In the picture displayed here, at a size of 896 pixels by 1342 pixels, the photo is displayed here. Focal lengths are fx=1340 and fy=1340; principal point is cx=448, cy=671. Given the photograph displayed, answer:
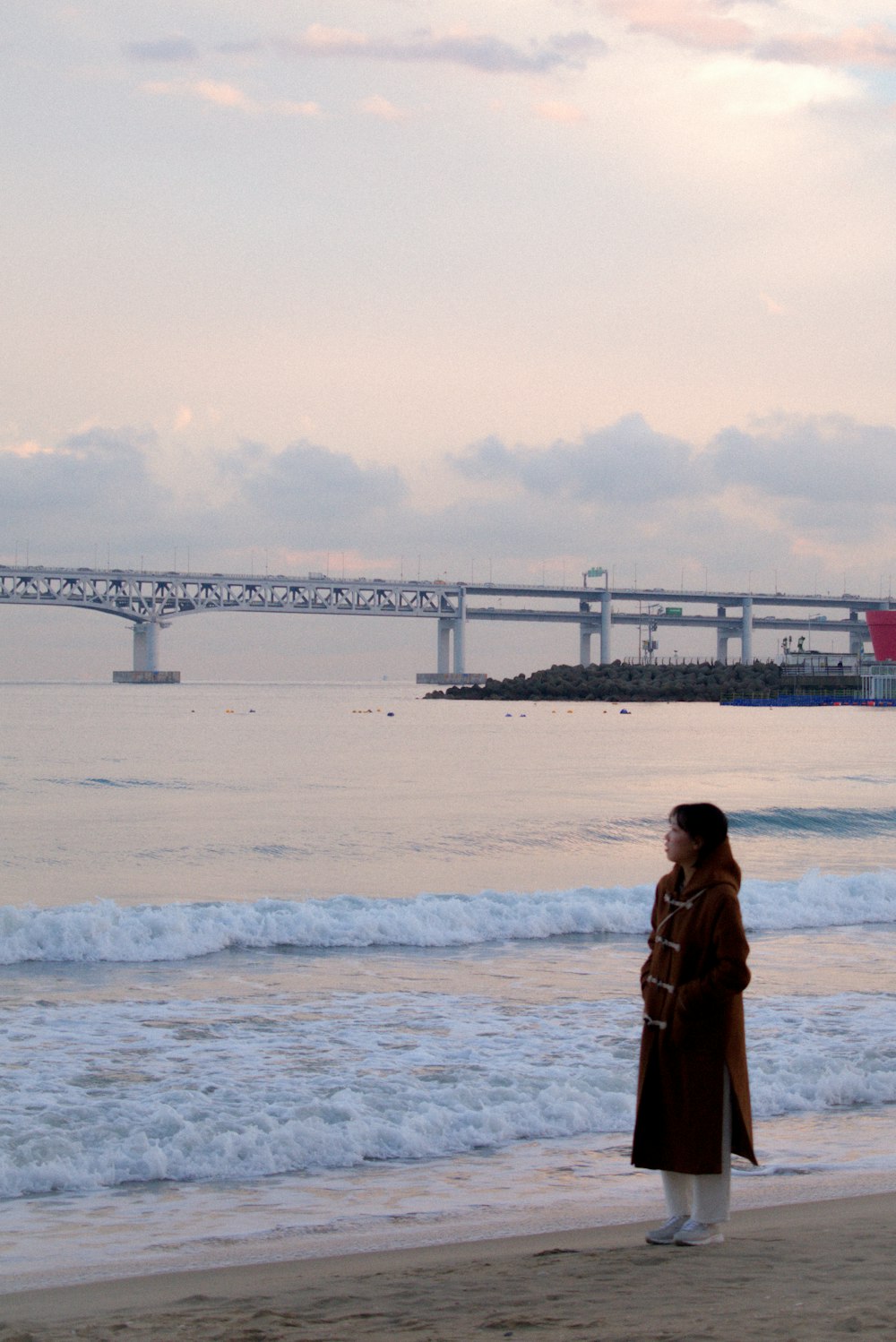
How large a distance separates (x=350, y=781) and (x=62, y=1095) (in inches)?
1075

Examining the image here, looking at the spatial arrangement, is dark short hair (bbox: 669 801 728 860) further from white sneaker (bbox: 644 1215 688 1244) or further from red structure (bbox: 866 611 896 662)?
red structure (bbox: 866 611 896 662)

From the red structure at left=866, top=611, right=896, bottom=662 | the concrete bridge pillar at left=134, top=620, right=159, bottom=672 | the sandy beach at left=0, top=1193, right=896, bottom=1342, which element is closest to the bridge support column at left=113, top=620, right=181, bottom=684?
the concrete bridge pillar at left=134, top=620, right=159, bottom=672

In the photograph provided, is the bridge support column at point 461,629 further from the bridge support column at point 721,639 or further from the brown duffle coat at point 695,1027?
the brown duffle coat at point 695,1027

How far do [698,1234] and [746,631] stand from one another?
461 feet

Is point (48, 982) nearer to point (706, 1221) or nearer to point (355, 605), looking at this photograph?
point (706, 1221)

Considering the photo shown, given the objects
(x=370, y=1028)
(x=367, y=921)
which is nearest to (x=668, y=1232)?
(x=370, y=1028)

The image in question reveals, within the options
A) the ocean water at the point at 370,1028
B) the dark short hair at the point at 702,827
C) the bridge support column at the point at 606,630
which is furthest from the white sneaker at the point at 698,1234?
the bridge support column at the point at 606,630

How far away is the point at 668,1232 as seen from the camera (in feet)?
14.4

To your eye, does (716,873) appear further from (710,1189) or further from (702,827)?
(710,1189)

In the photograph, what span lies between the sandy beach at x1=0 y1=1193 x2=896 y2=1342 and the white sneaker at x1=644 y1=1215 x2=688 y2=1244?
0.17 ft

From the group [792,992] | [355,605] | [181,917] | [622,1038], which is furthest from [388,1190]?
→ [355,605]

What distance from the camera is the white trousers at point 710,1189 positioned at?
4289mm

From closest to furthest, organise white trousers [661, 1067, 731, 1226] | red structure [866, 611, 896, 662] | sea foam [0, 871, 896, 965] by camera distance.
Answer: white trousers [661, 1067, 731, 1226] < sea foam [0, 871, 896, 965] < red structure [866, 611, 896, 662]

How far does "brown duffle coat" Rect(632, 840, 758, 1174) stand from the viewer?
4.16 metres
